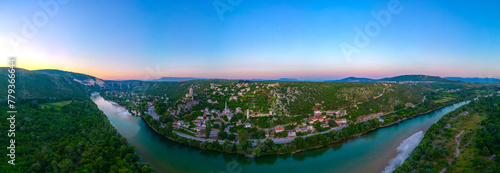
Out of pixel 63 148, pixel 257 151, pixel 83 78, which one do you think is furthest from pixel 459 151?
pixel 83 78

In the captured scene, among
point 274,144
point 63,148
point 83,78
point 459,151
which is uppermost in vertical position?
point 83,78

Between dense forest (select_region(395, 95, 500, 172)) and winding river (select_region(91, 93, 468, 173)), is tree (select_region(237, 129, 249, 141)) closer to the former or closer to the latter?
winding river (select_region(91, 93, 468, 173))

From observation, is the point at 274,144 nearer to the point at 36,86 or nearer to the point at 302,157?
the point at 302,157

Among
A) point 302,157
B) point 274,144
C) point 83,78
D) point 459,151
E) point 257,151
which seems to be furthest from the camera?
point 83,78

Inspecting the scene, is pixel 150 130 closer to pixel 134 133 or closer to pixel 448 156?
pixel 134 133

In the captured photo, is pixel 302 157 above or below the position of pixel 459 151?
below

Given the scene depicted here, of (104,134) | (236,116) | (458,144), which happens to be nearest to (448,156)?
(458,144)

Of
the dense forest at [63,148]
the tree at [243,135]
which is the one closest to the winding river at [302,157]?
the tree at [243,135]
